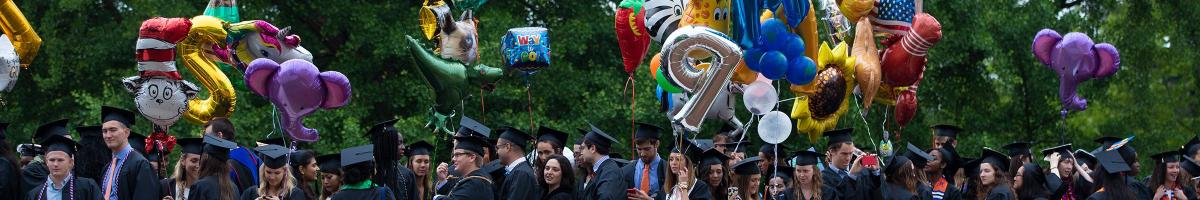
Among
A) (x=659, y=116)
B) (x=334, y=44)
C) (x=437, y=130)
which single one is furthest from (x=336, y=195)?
(x=334, y=44)

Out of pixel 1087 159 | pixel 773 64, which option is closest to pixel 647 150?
pixel 773 64

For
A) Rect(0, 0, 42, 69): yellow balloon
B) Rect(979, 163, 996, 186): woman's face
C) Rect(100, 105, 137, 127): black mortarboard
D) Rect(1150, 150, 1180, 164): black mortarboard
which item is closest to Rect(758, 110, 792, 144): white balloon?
Rect(979, 163, 996, 186): woman's face

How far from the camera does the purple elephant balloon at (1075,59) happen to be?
14.7 metres

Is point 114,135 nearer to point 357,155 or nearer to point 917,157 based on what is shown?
point 357,155

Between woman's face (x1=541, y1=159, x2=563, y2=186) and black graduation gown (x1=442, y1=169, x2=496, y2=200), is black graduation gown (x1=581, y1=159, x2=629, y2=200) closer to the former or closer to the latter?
woman's face (x1=541, y1=159, x2=563, y2=186)

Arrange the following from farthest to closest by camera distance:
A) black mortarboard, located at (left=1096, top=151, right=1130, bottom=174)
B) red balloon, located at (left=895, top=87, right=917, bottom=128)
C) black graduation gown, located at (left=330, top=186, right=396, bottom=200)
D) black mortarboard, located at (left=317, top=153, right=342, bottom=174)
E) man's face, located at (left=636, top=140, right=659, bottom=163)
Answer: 1. red balloon, located at (left=895, top=87, right=917, bottom=128)
2. black mortarboard, located at (left=1096, top=151, right=1130, bottom=174)
3. man's face, located at (left=636, top=140, right=659, bottom=163)
4. black mortarboard, located at (left=317, top=153, right=342, bottom=174)
5. black graduation gown, located at (left=330, top=186, right=396, bottom=200)

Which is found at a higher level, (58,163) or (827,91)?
(827,91)

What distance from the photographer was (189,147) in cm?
1165

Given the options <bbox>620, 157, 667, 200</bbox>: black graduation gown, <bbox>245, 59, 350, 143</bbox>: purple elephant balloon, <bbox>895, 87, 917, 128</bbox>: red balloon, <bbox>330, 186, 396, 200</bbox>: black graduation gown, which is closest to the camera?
<bbox>330, 186, 396, 200</bbox>: black graduation gown

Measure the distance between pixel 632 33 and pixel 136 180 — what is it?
329 cm

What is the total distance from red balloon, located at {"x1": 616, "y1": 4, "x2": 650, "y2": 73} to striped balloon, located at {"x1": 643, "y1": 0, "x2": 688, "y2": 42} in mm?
474

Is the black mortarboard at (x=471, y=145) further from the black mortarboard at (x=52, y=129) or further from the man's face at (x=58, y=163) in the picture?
the black mortarboard at (x=52, y=129)

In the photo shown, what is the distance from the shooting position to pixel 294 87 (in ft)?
39.0

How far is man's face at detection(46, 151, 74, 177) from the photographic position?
→ 10.9 meters
